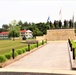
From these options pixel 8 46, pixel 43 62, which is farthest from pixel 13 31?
pixel 43 62

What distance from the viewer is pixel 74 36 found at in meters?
59.7

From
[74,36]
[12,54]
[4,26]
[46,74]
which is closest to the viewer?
[46,74]

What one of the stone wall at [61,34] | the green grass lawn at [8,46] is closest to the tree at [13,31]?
the stone wall at [61,34]

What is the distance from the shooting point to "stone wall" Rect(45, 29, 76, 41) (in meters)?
59.5

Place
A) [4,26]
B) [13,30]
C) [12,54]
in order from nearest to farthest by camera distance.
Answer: [12,54]
[13,30]
[4,26]

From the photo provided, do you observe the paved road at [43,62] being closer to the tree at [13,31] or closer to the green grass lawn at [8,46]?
→ the green grass lawn at [8,46]

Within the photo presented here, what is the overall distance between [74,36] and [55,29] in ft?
18.3

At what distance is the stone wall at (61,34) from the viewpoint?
59.5m

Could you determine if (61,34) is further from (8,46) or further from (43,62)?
(43,62)

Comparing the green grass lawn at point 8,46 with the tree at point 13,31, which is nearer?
the green grass lawn at point 8,46

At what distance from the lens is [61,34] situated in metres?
59.8

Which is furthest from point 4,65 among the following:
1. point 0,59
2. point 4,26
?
point 4,26

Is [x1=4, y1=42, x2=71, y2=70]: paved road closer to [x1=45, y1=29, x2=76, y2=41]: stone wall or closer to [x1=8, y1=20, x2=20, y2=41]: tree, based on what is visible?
[x1=45, y1=29, x2=76, y2=41]: stone wall

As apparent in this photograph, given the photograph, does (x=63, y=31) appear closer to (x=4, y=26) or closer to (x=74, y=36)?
(x=74, y=36)
